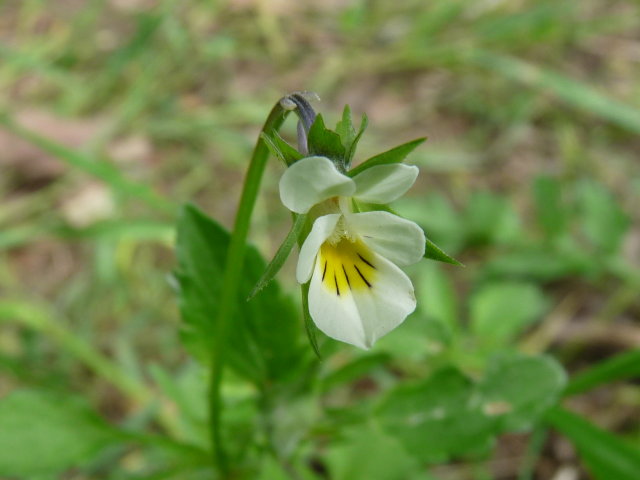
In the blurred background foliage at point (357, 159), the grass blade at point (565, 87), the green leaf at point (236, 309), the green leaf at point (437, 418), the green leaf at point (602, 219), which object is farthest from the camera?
the grass blade at point (565, 87)

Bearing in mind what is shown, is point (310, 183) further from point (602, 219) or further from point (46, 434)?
point (602, 219)

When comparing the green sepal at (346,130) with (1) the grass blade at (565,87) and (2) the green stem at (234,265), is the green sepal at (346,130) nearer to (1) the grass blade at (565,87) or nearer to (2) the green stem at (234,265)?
(2) the green stem at (234,265)

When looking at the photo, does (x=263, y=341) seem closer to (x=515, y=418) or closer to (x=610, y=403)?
(x=515, y=418)

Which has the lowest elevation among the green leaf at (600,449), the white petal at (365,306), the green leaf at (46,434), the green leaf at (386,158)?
the green leaf at (600,449)

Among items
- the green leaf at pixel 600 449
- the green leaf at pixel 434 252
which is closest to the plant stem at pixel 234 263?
the green leaf at pixel 434 252

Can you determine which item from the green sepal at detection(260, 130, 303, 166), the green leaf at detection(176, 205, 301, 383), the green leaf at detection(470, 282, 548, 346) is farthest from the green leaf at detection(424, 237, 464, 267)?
the green leaf at detection(470, 282, 548, 346)

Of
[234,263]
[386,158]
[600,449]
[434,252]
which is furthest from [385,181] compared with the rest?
[600,449]
